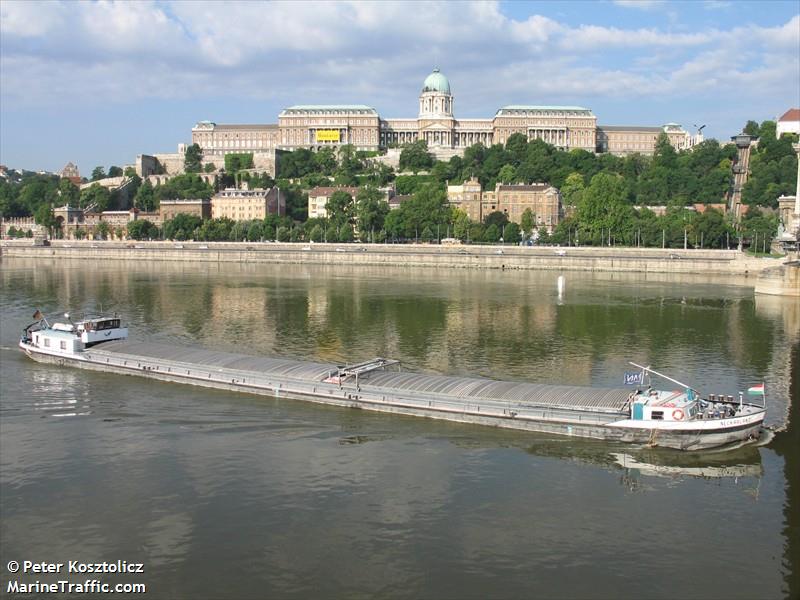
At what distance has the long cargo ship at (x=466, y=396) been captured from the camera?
2009 centimetres

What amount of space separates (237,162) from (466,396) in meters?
123

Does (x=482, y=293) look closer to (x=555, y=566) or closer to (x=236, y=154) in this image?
(x=555, y=566)

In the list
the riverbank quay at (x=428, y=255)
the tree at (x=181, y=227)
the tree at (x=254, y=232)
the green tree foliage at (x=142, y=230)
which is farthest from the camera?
the green tree foliage at (x=142, y=230)

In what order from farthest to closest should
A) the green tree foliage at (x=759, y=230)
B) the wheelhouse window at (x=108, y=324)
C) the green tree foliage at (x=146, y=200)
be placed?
the green tree foliage at (x=146, y=200) → the green tree foliage at (x=759, y=230) → the wheelhouse window at (x=108, y=324)

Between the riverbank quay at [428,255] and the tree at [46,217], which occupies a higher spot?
the tree at [46,217]

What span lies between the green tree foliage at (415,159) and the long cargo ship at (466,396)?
106 metres

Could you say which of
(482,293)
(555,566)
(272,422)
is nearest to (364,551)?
(555,566)

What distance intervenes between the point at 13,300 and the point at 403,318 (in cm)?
2486

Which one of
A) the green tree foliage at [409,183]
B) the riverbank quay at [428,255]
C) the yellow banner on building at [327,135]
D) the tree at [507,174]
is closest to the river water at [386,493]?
the riverbank quay at [428,255]

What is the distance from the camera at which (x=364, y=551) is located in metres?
14.5

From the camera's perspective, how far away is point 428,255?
8150 centimetres

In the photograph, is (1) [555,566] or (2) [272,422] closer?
(1) [555,566]

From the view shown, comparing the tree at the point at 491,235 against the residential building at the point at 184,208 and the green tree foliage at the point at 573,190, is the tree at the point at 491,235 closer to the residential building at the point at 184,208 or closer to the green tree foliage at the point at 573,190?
the green tree foliage at the point at 573,190

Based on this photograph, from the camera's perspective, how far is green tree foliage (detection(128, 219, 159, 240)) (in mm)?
107875
